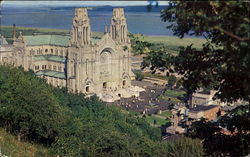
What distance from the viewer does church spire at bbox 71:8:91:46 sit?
33031 millimetres

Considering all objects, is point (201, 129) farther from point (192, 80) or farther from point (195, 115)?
point (195, 115)

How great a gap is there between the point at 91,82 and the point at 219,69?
29.6 meters

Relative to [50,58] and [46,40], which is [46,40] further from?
[50,58]

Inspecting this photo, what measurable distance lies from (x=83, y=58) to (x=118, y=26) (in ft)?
15.0

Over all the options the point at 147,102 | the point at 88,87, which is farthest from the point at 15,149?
the point at 88,87

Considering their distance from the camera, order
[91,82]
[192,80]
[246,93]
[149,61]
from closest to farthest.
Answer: [246,93]
[192,80]
[149,61]
[91,82]

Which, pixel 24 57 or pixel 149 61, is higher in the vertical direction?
pixel 149 61

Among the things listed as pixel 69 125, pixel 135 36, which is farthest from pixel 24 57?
pixel 135 36

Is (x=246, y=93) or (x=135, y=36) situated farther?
(x=135, y=36)

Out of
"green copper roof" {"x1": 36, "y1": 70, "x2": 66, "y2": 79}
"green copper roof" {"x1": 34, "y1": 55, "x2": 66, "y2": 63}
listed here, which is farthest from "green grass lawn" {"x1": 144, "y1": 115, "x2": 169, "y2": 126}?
"green copper roof" {"x1": 34, "y1": 55, "x2": 66, "y2": 63}

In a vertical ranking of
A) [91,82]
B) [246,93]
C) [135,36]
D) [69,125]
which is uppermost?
[135,36]

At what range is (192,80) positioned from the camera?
493 centimetres

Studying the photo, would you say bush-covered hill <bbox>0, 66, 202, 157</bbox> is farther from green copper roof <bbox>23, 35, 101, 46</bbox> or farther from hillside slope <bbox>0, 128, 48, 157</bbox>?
green copper roof <bbox>23, 35, 101, 46</bbox>

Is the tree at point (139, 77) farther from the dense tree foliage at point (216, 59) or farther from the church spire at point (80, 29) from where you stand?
the dense tree foliage at point (216, 59)
